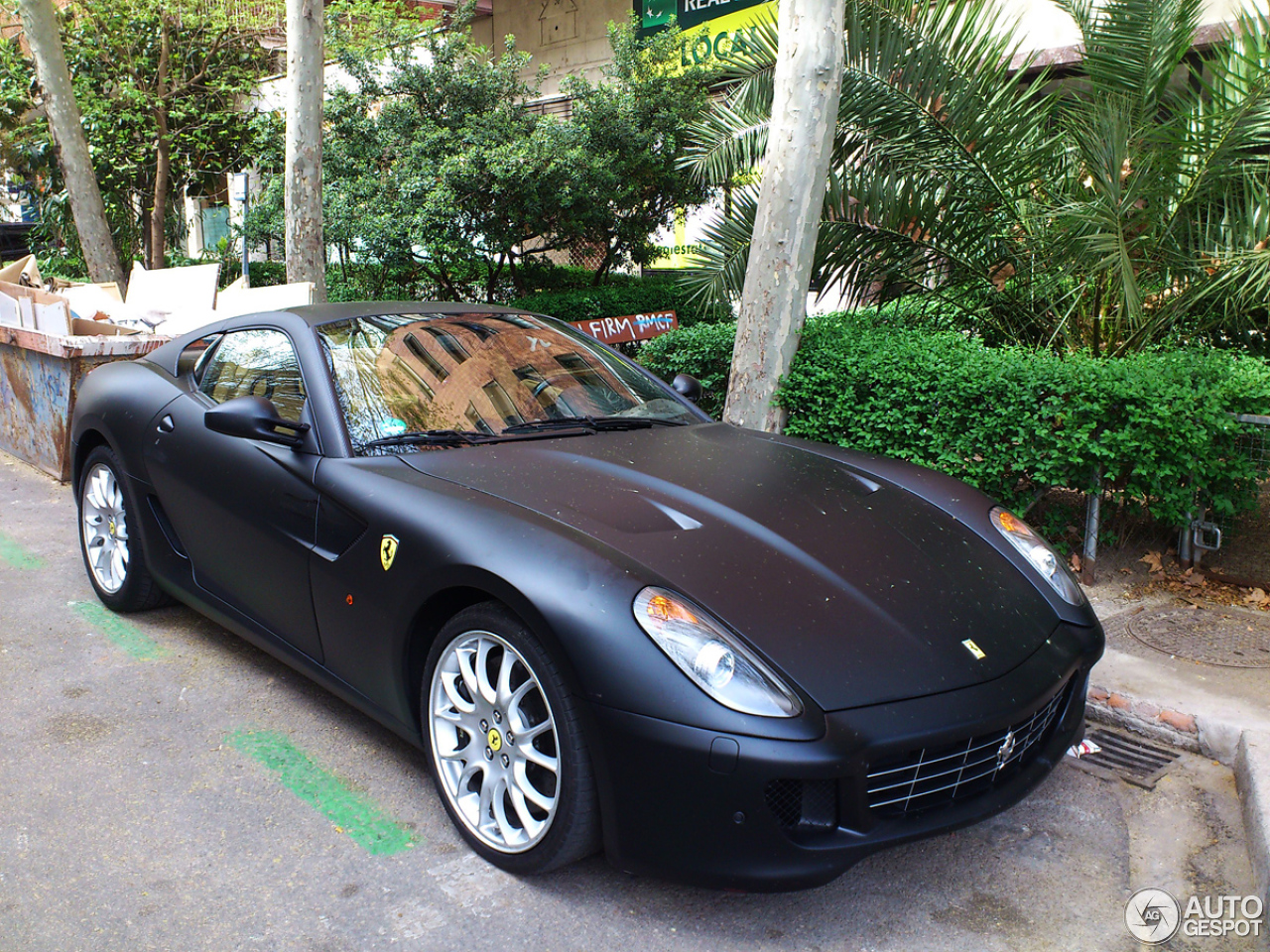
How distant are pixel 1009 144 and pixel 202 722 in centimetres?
521

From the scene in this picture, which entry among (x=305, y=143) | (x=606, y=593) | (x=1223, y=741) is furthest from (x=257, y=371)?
(x=305, y=143)

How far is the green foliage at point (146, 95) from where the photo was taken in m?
15.7

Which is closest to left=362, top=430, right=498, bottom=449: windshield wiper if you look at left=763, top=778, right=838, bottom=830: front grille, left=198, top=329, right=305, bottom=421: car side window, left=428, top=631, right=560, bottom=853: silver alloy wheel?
left=198, top=329, right=305, bottom=421: car side window

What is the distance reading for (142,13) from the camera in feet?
50.1

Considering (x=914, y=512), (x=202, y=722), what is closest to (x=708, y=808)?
(x=914, y=512)

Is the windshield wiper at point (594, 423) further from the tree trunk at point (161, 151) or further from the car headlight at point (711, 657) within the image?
the tree trunk at point (161, 151)

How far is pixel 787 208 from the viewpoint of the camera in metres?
5.77

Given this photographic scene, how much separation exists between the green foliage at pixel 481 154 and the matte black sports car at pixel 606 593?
6635mm

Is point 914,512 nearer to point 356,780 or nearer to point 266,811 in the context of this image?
point 356,780

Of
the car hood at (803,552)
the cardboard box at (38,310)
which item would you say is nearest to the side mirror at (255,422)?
the car hood at (803,552)

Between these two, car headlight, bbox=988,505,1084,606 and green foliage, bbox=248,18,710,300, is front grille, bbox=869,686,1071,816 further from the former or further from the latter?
green foliage, bbox=248,18,710,300

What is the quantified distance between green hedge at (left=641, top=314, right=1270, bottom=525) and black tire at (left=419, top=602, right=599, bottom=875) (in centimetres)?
297

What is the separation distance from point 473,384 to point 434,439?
1.16ft

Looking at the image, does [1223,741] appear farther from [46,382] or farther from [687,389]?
[46,382]
